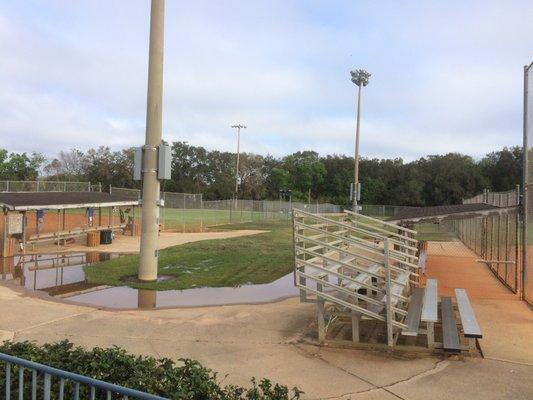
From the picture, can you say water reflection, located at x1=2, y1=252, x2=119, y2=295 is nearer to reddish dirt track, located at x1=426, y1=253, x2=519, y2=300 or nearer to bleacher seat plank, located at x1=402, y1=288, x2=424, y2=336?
bleacher seat plank, located at x1=402, y1=288, x2=424, y2=336

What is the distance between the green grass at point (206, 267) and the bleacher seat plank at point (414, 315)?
18.1 ft

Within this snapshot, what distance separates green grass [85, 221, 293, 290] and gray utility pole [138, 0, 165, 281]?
2.26ft

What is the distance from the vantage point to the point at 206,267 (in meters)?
15.3

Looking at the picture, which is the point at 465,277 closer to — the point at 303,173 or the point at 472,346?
the point at 472,346

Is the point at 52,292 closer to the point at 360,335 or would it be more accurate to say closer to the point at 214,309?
the point at 214,309

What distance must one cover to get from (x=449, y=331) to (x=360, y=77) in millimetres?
30086

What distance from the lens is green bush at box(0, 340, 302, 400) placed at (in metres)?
3.58

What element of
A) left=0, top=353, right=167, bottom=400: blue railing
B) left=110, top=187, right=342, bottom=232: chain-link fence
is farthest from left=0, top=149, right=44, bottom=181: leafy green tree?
left=0, top=353, right=167, bottom=400: blue railing

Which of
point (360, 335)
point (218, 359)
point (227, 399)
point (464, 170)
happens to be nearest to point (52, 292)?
point (218, 359)

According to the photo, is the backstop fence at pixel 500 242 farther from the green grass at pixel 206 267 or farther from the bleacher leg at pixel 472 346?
the green grass at pixel 206 267

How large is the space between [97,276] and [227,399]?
34.7 ft

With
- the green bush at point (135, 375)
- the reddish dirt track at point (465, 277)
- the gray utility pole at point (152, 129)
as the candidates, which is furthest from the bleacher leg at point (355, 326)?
the gray utility pole at point (152, 129)

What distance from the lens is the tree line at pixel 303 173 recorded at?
93438 millimetres

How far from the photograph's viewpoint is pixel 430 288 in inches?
316
